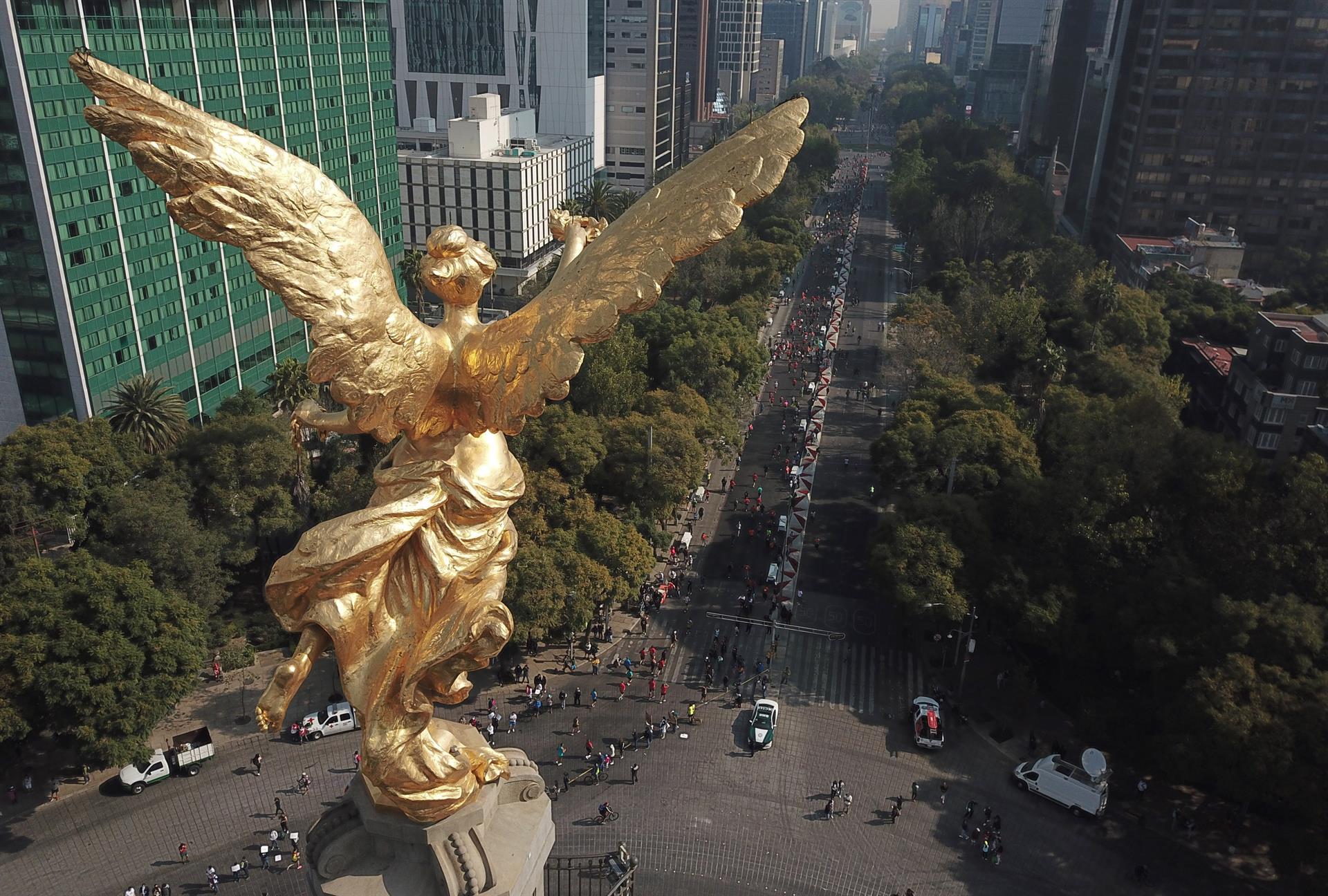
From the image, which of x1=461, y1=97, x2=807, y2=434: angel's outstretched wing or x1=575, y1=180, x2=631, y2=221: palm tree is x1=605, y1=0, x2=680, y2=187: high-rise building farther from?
x1=461, y1=97, x2=807, y2=434: angel's outstretched wing

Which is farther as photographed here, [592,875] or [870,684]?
[870,684]

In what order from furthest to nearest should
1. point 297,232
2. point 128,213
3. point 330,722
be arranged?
point 128,213, point 330,722, point 297,232

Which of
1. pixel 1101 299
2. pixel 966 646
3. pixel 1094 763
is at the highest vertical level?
pixel 1101 299

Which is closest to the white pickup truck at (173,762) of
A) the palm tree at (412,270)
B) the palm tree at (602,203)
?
the palm tree at (412,270)

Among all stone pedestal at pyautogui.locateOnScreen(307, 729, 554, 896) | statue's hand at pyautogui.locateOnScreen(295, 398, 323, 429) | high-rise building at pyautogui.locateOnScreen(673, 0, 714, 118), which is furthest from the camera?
high-rise building at pyautogui.locateOnScreen(673, 0, 714, 118)

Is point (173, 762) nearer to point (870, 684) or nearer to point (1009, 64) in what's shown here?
point (870, 684)

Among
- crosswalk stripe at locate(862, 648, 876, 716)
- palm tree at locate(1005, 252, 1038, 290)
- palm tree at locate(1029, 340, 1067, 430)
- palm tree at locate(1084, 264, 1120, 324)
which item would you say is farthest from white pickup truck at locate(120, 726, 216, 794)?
palm tree at locate(1005, 252, 1038, 290)

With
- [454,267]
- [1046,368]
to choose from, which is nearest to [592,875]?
[454,267]

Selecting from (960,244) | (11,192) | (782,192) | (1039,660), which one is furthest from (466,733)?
(782,192)
